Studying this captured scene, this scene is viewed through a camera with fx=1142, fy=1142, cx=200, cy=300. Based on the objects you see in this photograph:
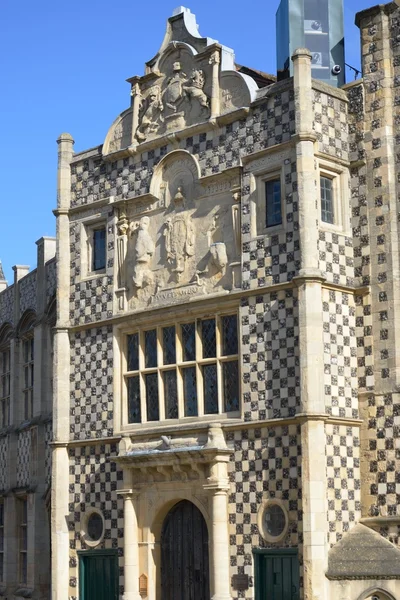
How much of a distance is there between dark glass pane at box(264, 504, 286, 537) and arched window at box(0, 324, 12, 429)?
577 inches

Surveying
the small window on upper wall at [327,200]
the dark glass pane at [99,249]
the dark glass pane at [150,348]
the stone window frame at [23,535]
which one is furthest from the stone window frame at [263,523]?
the stone window frame at [23,535]

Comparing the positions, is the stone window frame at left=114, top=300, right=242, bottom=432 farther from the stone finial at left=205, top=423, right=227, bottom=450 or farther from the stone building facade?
the stone building facade

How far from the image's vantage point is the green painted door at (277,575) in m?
23.2

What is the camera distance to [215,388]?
2555 centimetres

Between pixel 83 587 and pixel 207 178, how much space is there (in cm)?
1027

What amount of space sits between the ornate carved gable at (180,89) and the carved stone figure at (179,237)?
6.36 feet

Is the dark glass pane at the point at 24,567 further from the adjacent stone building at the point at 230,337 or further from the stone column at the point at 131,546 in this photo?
the stone column at the point at 131,546

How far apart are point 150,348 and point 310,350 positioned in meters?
5.15

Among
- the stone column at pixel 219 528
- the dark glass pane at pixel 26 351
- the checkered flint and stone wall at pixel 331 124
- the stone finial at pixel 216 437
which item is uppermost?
the checkered flint and stone wall at pixel 331 124

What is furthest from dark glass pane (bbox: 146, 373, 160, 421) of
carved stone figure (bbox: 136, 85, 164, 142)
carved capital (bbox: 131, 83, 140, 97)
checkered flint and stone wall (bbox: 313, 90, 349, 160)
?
carved capital (bbox: 131, 83, 140, 97)

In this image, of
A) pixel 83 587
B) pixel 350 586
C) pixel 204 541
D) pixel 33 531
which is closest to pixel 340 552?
pixel 350 586

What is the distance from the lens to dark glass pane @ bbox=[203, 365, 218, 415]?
25.5 meters

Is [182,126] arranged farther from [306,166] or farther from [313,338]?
[313,338]

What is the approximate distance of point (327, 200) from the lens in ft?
81.4
